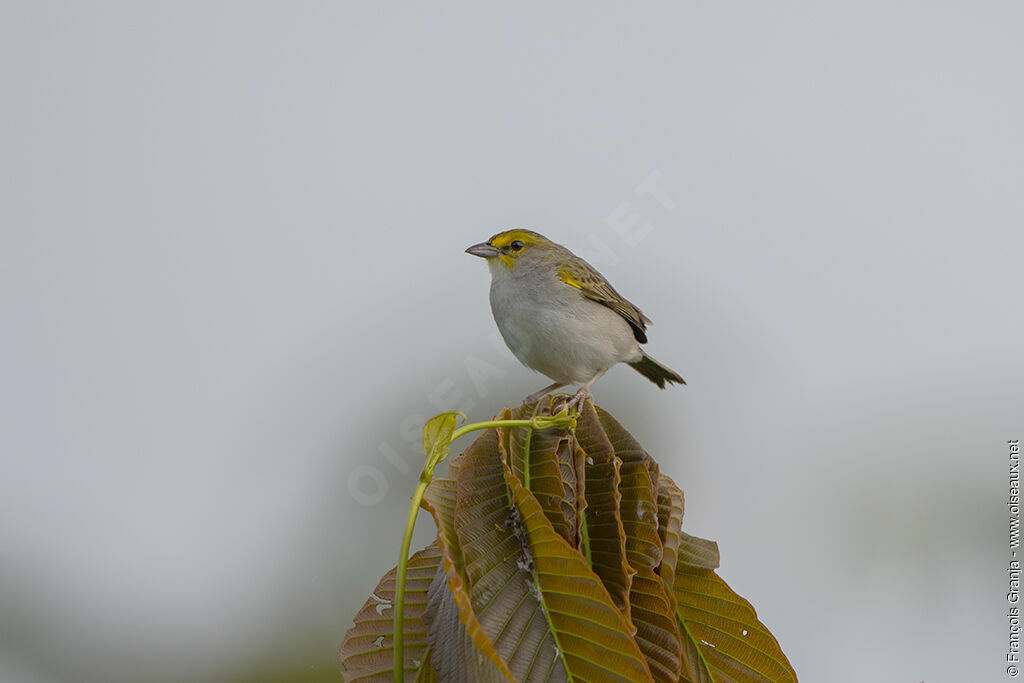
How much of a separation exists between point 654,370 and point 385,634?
2.40 ft

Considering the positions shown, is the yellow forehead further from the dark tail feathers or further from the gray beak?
the dark tail feathers

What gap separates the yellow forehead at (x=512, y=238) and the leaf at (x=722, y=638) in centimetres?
55

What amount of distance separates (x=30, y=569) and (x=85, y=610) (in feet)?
0.42

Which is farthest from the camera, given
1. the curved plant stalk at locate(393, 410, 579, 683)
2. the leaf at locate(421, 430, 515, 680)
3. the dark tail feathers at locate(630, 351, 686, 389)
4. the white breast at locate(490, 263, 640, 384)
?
the dark tail feathers at locate(630, 351, 686, 389)

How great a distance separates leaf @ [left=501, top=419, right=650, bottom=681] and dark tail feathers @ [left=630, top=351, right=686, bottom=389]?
660 mm

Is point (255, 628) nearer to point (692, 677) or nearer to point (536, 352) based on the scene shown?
point (536, 352)

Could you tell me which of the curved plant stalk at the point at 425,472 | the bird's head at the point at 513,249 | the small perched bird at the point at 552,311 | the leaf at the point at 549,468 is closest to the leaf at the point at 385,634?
the curved plant stalk at the point at 425,472

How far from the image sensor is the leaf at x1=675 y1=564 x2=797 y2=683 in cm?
76

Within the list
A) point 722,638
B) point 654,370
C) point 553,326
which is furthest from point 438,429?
point 654,370

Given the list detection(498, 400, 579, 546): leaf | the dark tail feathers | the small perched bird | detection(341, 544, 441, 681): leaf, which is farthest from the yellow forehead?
detection(341, 544, 441, 681): leaf

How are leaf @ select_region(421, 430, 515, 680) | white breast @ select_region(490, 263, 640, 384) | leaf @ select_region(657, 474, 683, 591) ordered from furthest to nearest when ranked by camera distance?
1. white breast @ select_region(490, 263, 640, 384)
2. leaf @ select_region(657, 474, 683, 591)
3. leaf @ select_region(421, 430, 515, 680)

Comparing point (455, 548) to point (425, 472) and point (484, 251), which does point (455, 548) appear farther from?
point (484, 251)

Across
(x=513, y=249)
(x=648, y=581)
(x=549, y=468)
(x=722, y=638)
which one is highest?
(x=513, y=249)

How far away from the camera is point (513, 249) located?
116 cm
